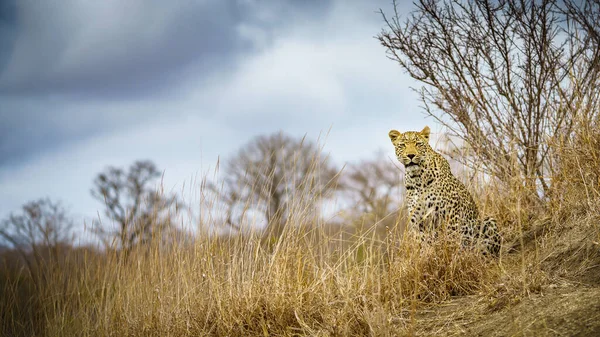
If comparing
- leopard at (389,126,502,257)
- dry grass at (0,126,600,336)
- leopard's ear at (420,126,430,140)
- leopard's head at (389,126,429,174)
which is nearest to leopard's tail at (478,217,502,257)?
leopard at (389,126,502,257)

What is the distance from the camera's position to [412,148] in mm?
4797

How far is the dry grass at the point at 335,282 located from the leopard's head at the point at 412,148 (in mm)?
808

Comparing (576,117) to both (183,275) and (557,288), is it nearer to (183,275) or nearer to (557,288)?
(557,288)

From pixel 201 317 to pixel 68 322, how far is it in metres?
1.82

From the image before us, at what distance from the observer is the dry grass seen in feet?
11.0

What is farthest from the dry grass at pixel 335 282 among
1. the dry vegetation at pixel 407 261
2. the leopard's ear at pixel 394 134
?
the leopard's ear at pixel 394 134

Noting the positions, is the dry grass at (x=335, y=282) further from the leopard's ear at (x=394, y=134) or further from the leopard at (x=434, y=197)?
the leopard's ear at (x=394, y=134)

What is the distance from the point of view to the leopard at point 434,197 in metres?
4.60

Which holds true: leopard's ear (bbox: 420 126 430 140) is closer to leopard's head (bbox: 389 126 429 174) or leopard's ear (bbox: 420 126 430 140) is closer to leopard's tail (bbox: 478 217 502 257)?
leopard's head (bbox: 389 126 429 174)

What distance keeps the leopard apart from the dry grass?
0.32 m

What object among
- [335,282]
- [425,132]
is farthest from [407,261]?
[425,132]

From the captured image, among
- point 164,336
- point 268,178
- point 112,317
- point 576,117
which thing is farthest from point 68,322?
point 576,117

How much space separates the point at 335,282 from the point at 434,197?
1.29 metres

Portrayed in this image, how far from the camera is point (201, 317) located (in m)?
3.88
